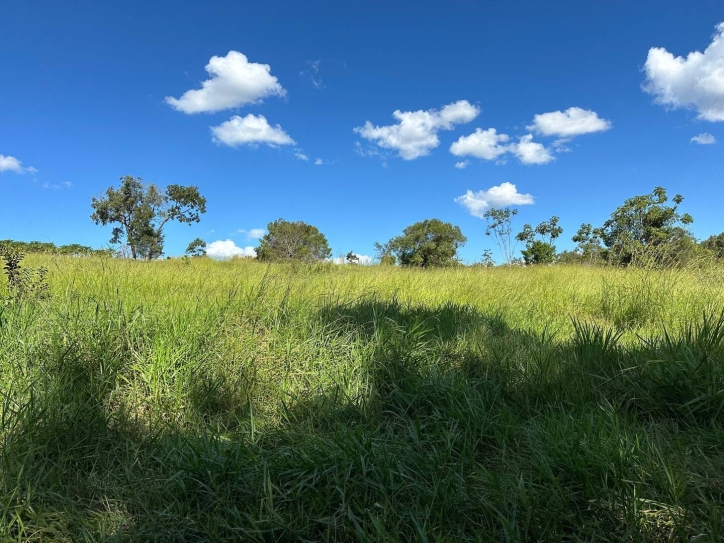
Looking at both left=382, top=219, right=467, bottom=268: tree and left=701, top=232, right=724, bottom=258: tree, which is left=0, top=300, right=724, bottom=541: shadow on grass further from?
left=382, top=219, right=467, bottom=268: tree

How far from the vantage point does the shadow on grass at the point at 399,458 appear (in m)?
1.26

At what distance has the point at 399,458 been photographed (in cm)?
158

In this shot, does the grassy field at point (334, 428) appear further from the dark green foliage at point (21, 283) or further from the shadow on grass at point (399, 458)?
the dark green foliage at point (21, 283)

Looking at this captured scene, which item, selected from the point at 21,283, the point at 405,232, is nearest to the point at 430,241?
the point at 405,232

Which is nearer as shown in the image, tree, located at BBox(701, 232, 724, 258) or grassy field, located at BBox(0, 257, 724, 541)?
grassy field, located at BBox(0, 257, 724, 541)

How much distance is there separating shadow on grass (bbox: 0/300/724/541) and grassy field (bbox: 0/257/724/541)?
0.01m

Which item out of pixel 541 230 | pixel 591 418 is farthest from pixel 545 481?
pixel 541 230

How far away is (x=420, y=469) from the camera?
1513 mm

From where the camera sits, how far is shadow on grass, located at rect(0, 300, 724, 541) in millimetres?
1265

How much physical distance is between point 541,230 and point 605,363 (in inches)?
857

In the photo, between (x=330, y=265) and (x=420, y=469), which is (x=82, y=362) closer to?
(x=420, y=469)

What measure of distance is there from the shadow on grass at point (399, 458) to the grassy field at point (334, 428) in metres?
0.01

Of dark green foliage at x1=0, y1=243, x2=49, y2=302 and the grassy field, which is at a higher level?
dark green foliage at x1=0, y1=243, x2=49, y2=302

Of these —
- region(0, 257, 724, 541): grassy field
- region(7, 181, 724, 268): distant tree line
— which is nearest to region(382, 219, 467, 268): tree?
region(7, 181, 724, 268): distant tree line
